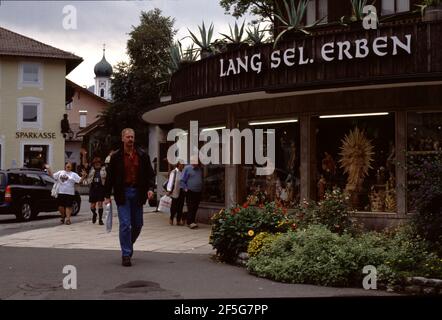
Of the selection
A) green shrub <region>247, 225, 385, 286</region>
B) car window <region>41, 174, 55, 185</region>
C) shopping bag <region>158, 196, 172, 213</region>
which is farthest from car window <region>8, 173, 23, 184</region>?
green shrub <region>247, 225, 385, 286</region>

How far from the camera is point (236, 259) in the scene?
32.6 feet

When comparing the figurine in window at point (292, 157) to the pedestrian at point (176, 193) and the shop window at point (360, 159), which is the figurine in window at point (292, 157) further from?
the pedestrian at point (176, 193)

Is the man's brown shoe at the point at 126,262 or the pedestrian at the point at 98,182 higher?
the pedestrian at the point at 98,182

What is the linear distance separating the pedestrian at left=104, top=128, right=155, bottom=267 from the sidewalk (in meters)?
2.11

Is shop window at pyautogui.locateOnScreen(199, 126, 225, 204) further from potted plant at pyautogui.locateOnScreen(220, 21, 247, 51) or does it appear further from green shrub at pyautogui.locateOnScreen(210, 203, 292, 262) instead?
green shrub at pyautogui.locateOnScreen(210, 203, 292, 262)

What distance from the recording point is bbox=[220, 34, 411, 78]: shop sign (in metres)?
12.5

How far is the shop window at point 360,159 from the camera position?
13742 millimetres

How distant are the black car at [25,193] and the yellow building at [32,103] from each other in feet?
87.8

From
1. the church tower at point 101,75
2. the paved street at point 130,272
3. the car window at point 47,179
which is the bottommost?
the paved street at point 130,272

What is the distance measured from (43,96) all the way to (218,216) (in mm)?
39542

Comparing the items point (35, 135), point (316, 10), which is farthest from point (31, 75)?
point (316, 10)

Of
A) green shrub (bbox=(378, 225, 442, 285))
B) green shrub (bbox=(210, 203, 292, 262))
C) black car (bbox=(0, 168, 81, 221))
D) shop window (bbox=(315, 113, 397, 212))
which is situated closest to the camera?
green shrub (bbox=(378, 225, 442, 285))

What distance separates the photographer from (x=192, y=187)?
15.9 m

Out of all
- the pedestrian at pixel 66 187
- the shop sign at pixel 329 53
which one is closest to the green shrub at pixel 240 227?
the shop sign at pixel 329 53
